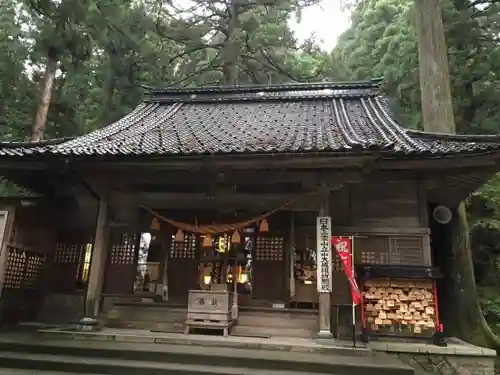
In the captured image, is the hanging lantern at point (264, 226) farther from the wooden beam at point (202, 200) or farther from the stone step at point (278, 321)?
the stone step at point (278, 321)

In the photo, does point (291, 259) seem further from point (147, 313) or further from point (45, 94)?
point (45, 94)

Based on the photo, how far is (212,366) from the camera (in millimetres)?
6410

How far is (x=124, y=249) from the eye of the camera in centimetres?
1026

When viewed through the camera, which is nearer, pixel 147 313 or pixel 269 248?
pixel 147 313

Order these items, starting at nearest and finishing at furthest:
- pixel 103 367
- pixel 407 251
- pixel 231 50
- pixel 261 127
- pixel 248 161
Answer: pixel 103 367, pixel 248 161, pixel 407 251, pixel 261 127, pixel 231 50

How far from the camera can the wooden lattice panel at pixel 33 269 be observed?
9.89 m

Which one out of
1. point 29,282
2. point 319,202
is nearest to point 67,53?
point 29,282

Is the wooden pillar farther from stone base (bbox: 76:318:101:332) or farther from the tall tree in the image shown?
the tall tree

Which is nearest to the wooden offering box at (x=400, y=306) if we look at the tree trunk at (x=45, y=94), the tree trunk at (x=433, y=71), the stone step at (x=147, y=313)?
the stone step at (x=147, y=313)

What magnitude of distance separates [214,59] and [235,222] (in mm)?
12592

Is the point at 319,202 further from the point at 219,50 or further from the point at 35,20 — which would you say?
the point at 219,50

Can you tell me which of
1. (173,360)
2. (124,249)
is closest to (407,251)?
(173,360)

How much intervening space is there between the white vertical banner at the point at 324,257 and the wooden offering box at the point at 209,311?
1.92m

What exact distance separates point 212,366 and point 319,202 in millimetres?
3786
